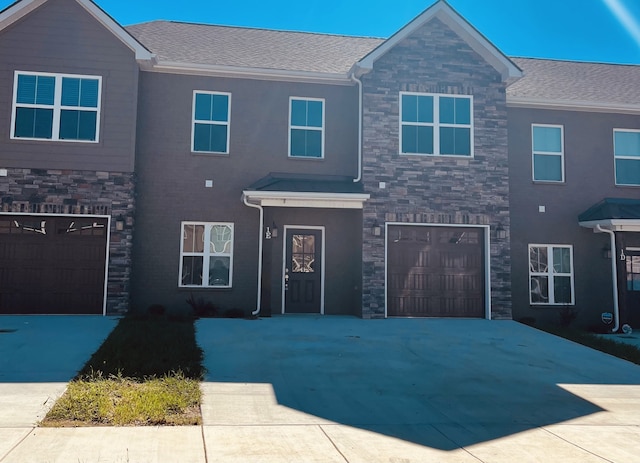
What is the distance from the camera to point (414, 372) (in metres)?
8.37

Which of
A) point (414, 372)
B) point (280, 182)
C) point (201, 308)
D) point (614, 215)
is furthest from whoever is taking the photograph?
point (614, 215)

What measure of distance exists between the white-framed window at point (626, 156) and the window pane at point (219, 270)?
1146 centimetres

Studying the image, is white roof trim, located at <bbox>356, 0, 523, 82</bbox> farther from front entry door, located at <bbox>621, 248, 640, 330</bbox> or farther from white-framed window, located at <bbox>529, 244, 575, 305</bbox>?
front entry door, located at <bbox>621, 248, 640, 330</bbox>

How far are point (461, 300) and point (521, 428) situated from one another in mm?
8207

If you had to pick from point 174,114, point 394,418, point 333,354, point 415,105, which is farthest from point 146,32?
point 394,418

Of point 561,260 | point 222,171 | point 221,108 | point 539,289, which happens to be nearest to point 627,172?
point 561,260

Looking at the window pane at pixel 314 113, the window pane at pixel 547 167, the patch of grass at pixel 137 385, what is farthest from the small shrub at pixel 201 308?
the window pane at pixel 547 167

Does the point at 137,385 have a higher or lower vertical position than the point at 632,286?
lower

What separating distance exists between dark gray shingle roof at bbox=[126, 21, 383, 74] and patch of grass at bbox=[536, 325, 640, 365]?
28.6ft

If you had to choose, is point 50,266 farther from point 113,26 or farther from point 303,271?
point 303,271

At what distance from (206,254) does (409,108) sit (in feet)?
21.4

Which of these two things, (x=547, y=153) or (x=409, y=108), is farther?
(x=547, y=153)

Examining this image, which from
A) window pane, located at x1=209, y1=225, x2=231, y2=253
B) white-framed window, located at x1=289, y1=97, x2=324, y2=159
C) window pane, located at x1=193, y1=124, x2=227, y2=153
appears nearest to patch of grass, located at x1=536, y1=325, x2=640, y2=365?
white-framed window, located at x1=289, y1=97, x2=324, y2=159

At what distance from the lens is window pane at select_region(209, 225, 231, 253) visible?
546 inches
